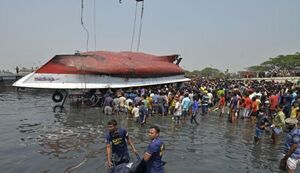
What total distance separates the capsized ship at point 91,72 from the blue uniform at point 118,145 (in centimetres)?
1782

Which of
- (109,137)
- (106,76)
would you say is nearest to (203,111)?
(106,76)

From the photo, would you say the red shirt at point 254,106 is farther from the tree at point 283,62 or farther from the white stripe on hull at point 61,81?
the tree at point 283,62

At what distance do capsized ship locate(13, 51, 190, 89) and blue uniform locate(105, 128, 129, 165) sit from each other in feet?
58.5

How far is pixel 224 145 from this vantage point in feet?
40.3

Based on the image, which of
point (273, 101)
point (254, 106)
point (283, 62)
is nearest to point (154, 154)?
point (254, 106)

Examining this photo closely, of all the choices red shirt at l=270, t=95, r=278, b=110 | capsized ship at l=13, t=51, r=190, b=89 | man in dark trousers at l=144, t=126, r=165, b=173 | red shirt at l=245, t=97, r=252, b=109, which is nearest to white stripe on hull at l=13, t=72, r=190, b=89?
capsized ship at l=13, t=51, r=190, b=89

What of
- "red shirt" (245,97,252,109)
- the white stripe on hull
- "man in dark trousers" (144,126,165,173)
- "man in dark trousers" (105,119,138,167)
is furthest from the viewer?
the white stripe on hull

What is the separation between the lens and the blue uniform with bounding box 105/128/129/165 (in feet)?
22.6

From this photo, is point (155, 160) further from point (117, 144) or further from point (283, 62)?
point (283, 62)

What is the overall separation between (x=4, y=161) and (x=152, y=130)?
652 cm

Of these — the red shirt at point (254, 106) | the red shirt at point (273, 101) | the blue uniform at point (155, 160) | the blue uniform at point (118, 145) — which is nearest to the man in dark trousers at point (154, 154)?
the blue uniform at point (155, 160)

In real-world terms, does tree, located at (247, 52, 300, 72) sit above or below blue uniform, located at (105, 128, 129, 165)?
above

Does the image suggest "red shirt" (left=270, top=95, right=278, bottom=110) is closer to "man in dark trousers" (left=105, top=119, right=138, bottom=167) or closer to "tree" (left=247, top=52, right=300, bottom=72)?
"man in dark trousers" (left=105, top=119, right=138, bottom=167)

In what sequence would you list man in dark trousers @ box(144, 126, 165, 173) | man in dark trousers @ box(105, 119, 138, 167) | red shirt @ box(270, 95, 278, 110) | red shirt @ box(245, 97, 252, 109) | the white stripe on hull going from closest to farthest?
man in dark trousers @ box(144, 126, 165, 173), man in dark trousers @ box(105, 119, 138, 167), red shirt @ box(270, 95, 278, 110), red shirt @ box(245, 97, 252, 109), the white stripe on hull
